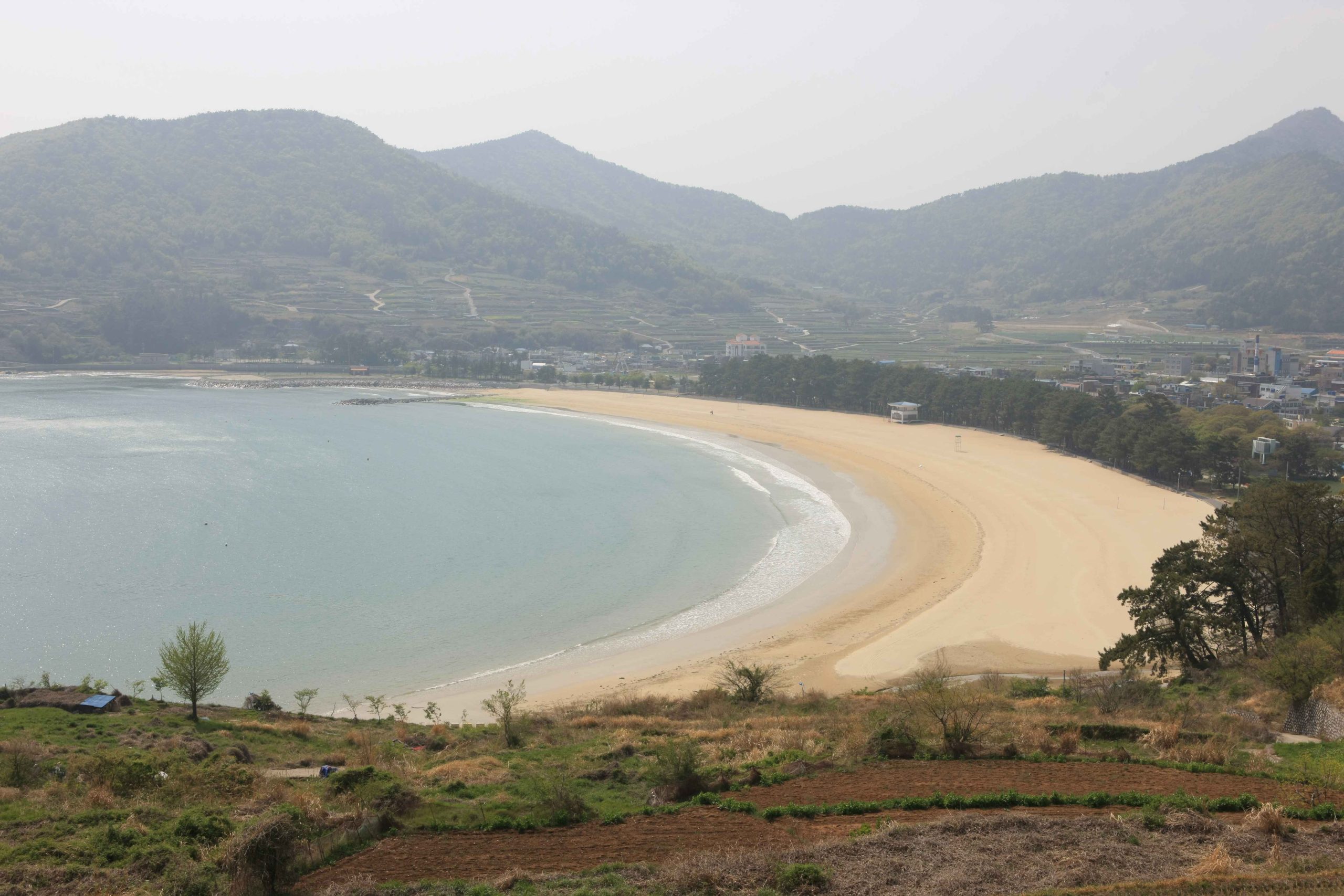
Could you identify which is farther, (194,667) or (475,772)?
(194,667)

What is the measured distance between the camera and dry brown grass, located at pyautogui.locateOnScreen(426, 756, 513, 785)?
12.0 metres

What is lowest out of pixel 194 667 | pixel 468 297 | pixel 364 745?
pixel 364 745

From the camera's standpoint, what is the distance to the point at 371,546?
33.9 metres

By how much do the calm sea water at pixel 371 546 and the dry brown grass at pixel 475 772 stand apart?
841 centimetres

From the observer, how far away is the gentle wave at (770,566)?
24.4 meters

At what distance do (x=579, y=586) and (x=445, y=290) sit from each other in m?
118

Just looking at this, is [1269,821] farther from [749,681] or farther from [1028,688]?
[749,681]

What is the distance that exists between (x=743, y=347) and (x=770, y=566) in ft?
259

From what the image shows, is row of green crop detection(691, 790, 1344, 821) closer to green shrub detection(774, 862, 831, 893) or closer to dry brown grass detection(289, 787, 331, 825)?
green shrub detection(774, 862, 831, 893)

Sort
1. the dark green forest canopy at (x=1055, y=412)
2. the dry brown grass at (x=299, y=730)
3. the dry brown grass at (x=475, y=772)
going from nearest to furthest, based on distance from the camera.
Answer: the dry brown grass at (x=475, y=772) → the dry brown grass at (x=299, y=730) → the dark green forest canopy at (x=1055, y=412)

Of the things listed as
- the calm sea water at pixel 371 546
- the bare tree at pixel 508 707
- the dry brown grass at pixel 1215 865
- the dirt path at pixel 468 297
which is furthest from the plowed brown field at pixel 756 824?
the dirt path at pixel 468 297

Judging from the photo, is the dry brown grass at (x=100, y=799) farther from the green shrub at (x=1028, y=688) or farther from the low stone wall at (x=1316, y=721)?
the low stone wall at (x=1316, y=721)

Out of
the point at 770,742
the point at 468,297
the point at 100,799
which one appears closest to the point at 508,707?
the point at 770,742

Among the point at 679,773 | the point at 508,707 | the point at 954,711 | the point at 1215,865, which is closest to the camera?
the point at 1215,865
